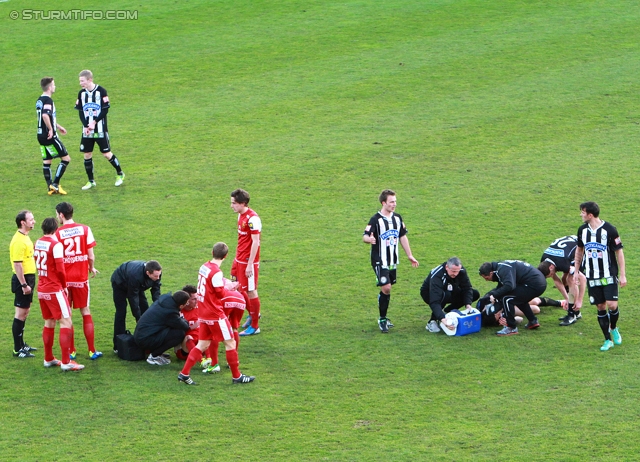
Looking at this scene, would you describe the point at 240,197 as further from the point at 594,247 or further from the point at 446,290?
the point at 594,247

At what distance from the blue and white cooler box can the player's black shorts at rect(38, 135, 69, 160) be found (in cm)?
823

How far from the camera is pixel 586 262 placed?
35.2 ft

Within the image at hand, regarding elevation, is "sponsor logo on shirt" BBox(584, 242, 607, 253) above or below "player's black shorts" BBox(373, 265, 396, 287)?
above

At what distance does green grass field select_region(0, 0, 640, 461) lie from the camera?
913 centimetres

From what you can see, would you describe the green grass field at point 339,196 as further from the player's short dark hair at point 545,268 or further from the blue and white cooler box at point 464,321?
the player's short dark hair at point 545,268

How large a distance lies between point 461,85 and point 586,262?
436 inches

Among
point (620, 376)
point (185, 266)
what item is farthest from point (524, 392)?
point (185, 266)

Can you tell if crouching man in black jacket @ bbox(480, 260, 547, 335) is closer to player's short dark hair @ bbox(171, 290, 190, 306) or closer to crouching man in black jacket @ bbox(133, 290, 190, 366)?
player's short dark hair @ bbox(171, 290, 190, 306)

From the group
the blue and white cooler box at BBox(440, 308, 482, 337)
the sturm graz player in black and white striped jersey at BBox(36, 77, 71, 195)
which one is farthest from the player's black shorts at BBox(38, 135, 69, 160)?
the blue and white cooler box at BBox(440, 308, 482, 337)

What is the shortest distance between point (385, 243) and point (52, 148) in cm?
753

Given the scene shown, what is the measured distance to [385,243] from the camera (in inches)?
450

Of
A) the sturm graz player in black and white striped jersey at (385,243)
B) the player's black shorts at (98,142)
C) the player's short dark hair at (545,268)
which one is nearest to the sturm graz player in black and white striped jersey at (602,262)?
the player's short dark hair at (545,268)
